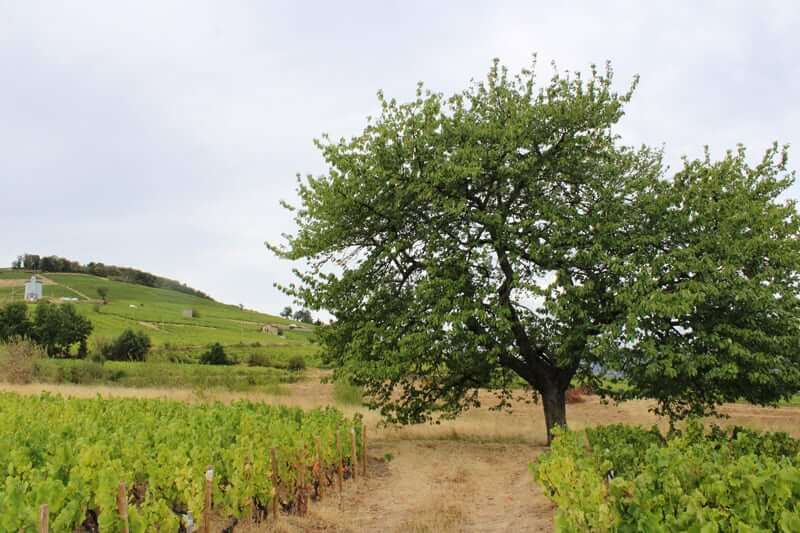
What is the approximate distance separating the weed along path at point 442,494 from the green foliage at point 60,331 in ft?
201

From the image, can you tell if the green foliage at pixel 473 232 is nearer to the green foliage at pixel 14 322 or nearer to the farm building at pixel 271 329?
the green foliage at pixel 14 322

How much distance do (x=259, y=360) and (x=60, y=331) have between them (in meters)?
22.6

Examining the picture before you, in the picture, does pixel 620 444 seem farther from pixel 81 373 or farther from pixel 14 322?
pixel 14 322

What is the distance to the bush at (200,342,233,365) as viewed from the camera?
7019 cm

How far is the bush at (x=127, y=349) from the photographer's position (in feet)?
227

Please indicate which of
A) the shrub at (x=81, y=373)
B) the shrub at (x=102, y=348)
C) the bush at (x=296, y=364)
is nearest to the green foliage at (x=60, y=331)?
the shrub at (x=102, y=348)

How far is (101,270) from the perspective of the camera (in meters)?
155

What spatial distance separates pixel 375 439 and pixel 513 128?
41.3 ft

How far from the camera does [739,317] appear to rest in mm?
18547

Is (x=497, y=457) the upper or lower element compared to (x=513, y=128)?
lower

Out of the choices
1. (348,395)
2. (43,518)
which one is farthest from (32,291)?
(43,518)

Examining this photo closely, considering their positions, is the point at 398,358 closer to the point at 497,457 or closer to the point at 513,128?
the point at 497,457

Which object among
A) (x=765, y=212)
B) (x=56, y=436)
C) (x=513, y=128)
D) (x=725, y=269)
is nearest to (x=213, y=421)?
(x=56, y=436)

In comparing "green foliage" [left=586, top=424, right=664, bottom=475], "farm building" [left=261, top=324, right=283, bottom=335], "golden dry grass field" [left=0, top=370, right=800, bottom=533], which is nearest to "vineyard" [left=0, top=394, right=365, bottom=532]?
"golden dry grass field" [left=0, top=370, right=800, bottom=533]
